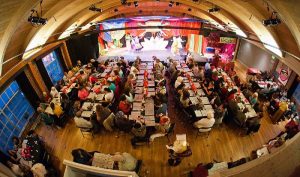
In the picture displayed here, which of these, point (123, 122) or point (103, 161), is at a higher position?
point (123, 122)

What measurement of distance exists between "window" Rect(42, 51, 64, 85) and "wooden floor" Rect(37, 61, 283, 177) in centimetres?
376

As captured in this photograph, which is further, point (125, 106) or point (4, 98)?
point (125, 106)

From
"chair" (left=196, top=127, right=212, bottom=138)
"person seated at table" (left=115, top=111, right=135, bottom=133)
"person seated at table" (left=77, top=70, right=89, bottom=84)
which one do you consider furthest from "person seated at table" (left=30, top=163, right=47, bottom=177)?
"chair" (left=196, top=127, right=212, bottom=138)

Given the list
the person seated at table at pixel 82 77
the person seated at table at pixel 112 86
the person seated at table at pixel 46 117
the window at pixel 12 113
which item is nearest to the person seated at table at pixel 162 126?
the person seated at table at pixel 112 86

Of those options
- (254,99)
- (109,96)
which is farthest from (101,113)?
(254,99)

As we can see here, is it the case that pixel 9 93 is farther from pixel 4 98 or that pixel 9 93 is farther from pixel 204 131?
pixel 204 131

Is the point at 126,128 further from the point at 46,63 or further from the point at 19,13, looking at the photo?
the point at 46,63

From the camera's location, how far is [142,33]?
16.6m

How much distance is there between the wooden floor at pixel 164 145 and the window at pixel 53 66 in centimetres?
376

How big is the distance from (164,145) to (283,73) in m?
7.69

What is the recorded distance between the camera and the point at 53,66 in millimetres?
11906

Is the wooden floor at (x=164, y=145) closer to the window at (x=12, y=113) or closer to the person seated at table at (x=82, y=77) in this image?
the window at (x=12, y=113)

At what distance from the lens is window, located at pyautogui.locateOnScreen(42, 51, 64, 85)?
1116 centimetres

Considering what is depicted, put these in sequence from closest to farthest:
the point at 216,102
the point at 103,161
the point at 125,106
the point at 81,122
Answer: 1. the point at 103,161
2. the point at 81,122
3. the point at 125,106
4. the point at 216,102
